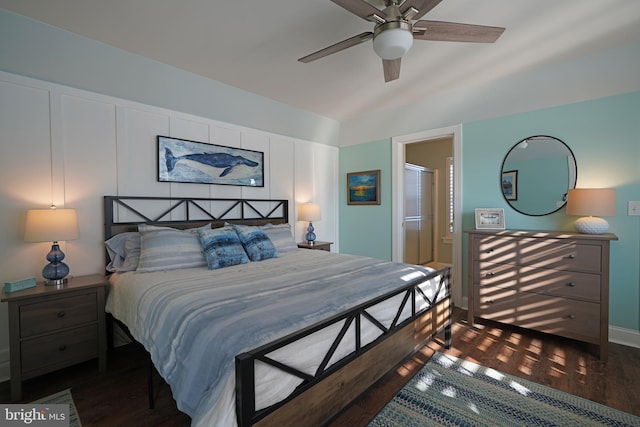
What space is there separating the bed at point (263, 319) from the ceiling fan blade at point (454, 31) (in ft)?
5.59

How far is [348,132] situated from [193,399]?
170 inches

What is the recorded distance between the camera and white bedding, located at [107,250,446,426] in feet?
3.86

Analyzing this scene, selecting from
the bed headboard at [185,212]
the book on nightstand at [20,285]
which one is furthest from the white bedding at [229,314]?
the bed headboard at [185,212]

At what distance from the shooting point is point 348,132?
4.82 m

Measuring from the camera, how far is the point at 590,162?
281 centimetres

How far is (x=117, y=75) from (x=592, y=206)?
4.46 metres

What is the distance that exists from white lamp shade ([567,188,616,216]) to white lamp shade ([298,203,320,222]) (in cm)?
285

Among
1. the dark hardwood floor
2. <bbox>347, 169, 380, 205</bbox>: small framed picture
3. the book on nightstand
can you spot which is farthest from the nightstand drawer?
<bbox>347, 169, 380, 205</bbox>: small framed picture

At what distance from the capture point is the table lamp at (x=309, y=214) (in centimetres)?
412

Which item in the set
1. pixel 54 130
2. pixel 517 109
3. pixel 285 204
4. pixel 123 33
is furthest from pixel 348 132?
pixel 54 130

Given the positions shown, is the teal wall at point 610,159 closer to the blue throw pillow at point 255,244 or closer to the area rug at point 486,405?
the area rug at point 486,405

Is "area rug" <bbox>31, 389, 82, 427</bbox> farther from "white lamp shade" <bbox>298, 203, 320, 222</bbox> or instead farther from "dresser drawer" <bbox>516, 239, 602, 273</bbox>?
"dresser drawer" <bbox>516, 239, 602, 273</bbox>

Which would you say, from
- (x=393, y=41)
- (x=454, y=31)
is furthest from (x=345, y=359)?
(x=454, y=31)

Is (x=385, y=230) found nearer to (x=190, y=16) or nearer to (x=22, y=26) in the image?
(x=190, y=16)
